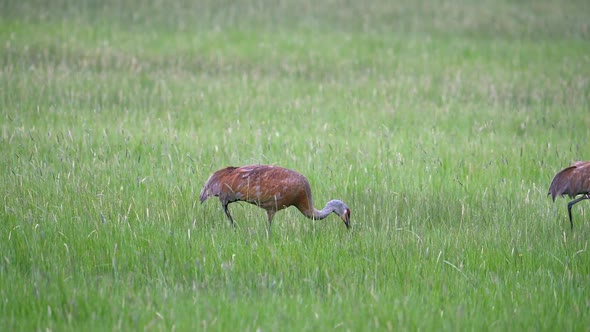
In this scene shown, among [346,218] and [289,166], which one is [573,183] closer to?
[346,218]

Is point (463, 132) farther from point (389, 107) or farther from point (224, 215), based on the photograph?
point (224, 215)

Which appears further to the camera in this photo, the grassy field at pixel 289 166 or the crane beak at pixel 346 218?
the crane beak at pixel 346 218

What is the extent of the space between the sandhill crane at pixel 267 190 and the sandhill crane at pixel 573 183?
6.62 feet

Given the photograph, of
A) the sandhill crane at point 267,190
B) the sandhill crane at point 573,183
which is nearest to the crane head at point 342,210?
the sandhill crane at point 267,190

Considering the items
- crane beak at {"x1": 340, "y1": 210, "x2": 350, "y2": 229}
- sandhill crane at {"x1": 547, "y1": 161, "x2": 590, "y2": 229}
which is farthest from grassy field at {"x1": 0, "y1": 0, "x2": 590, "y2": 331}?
sandhill crane at {"x1": 547, "y1": 161, "x2": 590, "y2": 229}

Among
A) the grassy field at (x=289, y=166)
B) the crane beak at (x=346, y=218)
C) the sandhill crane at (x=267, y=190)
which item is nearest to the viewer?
the grassy field at (x=289, y=166)

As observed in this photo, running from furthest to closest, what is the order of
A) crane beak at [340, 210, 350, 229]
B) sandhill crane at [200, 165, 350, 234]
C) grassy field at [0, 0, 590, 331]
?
crane beak at [340, 210, 350, 229]
sandhill crane at [200, 165, 350, 234]
grassy field at [0, 0, 590, 331]

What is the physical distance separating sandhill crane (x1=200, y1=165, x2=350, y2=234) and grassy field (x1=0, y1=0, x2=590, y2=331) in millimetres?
237

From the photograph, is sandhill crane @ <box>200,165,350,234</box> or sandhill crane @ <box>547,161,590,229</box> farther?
sandhill crane @ <box>547,161,590,229</box>

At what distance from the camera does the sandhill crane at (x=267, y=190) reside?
269 inches

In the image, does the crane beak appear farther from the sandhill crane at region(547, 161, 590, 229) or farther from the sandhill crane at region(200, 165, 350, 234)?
the sandhill crane at region(547, 161, 590, 229)

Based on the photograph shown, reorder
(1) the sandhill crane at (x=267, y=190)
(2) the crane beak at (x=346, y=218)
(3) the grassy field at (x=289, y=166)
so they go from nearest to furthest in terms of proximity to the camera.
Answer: (3) the grassy field at (x=289, y=166)
(1) the sandhill crane at (x=267, y=190)
(2) the crane beak at (x=346, y=218)

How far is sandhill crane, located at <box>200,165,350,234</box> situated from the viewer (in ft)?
22.5

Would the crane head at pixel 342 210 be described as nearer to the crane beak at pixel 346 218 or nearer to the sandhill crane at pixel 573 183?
the crane beak at pixel 346 218
